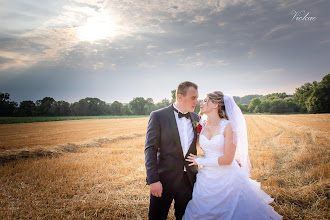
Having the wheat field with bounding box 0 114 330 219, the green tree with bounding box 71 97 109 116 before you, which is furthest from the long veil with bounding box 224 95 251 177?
the green tree with bounding box 71 97 109 116

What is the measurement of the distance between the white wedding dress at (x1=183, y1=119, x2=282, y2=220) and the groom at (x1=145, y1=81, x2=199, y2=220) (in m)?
0.21

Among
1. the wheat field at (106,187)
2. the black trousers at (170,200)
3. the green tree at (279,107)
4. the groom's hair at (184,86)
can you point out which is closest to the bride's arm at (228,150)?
the black trousers at (170,200)

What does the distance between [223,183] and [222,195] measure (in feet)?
0.58

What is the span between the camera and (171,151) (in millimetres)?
2730

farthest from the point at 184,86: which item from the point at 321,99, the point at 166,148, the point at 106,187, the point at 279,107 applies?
the point at 279,107

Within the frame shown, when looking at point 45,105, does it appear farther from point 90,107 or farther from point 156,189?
point 156,189

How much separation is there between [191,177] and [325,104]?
7229 cm

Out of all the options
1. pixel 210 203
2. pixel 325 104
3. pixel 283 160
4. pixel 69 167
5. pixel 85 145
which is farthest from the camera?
pixel 325 104

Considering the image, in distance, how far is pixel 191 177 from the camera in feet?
9.62

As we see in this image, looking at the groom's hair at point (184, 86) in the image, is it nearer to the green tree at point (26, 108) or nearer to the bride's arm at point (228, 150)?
the bride's arm at point (228, 150)

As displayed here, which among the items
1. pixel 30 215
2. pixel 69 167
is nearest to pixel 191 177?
pixel 30 215

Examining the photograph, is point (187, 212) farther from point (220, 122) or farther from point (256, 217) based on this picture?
point (220, 122)

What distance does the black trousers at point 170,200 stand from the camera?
2768 millimetres

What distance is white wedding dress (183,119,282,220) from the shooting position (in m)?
2.72
